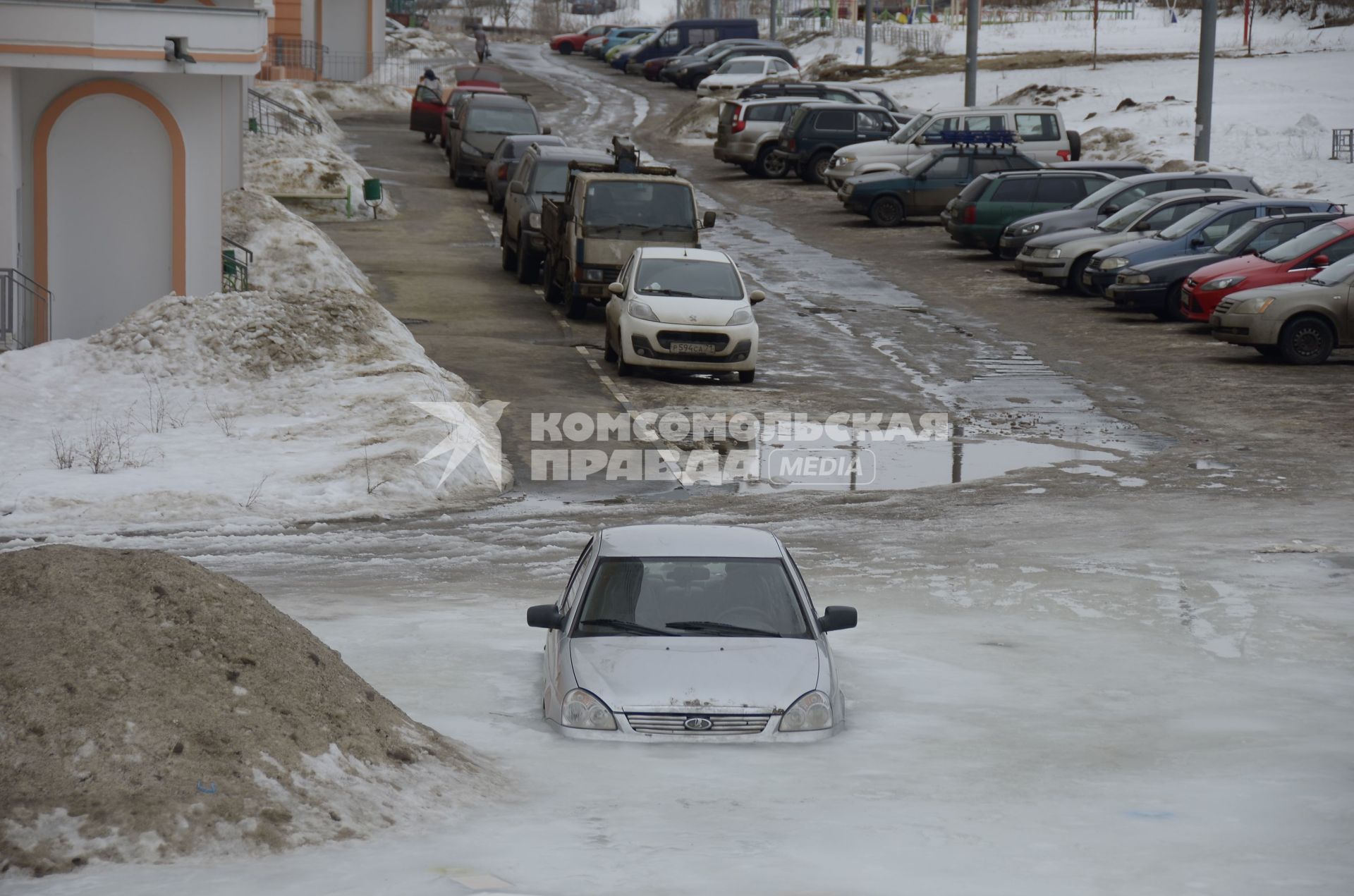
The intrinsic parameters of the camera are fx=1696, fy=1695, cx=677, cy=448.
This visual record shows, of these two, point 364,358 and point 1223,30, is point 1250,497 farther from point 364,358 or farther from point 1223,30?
point 1223,30

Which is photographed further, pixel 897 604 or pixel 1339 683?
pixel 897 604

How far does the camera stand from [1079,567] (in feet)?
43.2

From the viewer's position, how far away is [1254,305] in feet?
71.1

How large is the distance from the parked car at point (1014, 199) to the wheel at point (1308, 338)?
966 centimetres

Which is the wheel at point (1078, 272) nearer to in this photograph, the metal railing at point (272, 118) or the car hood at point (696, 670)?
the metal railing at point (272, 118)

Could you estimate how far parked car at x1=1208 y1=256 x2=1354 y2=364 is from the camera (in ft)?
70.9

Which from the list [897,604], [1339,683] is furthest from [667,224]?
[1339,683]

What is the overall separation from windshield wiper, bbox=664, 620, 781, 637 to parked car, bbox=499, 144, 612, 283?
18.4 m

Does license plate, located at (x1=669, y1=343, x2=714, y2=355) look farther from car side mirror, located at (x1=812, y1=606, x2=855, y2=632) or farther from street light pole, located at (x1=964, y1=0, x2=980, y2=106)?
street light pole, located at (x1=964, y1=0, x2=980, y2=106)

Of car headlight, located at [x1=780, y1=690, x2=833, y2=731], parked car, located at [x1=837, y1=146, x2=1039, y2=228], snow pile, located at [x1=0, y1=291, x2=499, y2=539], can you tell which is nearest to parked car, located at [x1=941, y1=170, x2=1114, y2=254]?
parked car, located at [x1=837, y1=146, x2=1039, y2=228]

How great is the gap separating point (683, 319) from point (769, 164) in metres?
22.2

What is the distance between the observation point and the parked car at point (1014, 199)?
3112 cm

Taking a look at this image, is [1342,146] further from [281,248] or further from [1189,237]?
[281,248]

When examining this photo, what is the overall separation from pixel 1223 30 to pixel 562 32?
41.8m
